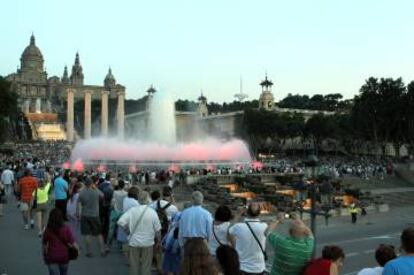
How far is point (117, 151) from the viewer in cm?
5597

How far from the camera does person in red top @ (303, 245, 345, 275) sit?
6.48 metres

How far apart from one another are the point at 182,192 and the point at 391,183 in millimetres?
24031

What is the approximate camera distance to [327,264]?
651cm

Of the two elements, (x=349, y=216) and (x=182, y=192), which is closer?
(x=349, y=216)

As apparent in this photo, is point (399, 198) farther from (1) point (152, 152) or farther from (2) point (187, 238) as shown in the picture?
(2) point (187, 238)

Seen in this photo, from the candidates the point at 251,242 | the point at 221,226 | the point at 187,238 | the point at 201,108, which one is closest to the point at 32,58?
the point at 201,108

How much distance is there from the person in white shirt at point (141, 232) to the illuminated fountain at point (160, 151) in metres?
36.2

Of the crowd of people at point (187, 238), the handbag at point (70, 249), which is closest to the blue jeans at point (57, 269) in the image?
the crowd of people at point (187, 238)

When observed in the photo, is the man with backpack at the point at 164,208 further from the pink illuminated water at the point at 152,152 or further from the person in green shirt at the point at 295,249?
the pink illuminated water at the point at 152,152

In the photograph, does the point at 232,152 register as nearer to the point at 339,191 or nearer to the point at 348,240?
the point at 339,191

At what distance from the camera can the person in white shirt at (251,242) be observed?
27.0 feet

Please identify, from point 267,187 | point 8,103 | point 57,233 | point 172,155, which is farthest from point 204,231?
point 8,103

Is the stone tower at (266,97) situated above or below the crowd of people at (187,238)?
above

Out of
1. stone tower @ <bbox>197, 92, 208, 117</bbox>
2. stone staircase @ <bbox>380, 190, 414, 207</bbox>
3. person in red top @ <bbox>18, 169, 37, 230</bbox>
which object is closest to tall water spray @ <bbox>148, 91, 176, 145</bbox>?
stone staircase @ <bbox>380, 190, 414, 207</bbox>
